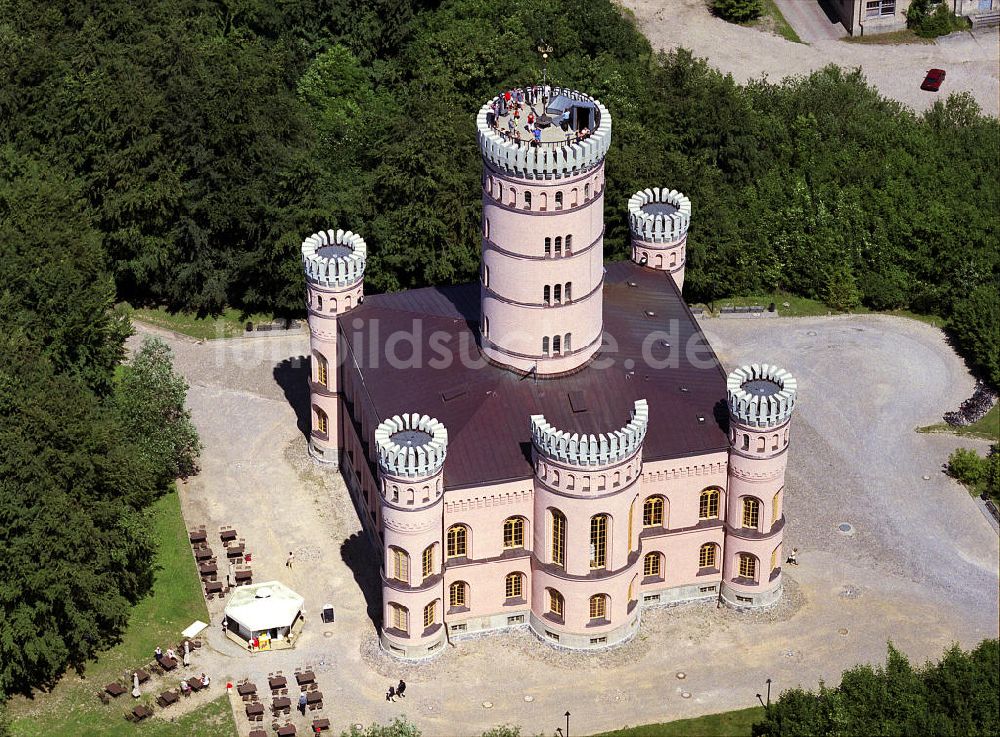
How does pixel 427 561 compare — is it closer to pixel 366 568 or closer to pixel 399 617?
pixel 399 617

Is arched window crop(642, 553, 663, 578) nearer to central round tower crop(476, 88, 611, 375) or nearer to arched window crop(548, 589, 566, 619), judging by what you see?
arched window crop(548, 589, 566, 619)

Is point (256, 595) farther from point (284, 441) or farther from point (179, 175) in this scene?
point (179, 175)

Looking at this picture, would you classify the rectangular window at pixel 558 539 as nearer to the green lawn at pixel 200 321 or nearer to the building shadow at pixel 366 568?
the building shadow at pixel 366 568

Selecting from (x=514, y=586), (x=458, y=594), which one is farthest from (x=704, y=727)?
(x=458, y=594)

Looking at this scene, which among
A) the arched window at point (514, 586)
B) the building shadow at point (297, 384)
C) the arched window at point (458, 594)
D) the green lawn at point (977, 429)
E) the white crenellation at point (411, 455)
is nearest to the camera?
the white crenellation at point (411, 455)

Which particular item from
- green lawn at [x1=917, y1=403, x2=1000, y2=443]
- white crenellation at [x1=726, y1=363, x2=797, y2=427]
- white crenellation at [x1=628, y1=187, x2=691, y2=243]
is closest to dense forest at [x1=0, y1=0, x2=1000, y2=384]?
green lawn at [x1=917, y1=403, x2=1000, y2=443]

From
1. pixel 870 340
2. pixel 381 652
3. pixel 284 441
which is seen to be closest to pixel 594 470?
pixel 381 652

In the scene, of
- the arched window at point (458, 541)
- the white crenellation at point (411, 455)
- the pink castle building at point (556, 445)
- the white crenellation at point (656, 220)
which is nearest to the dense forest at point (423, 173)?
the white crenellation at point (656, 220)
